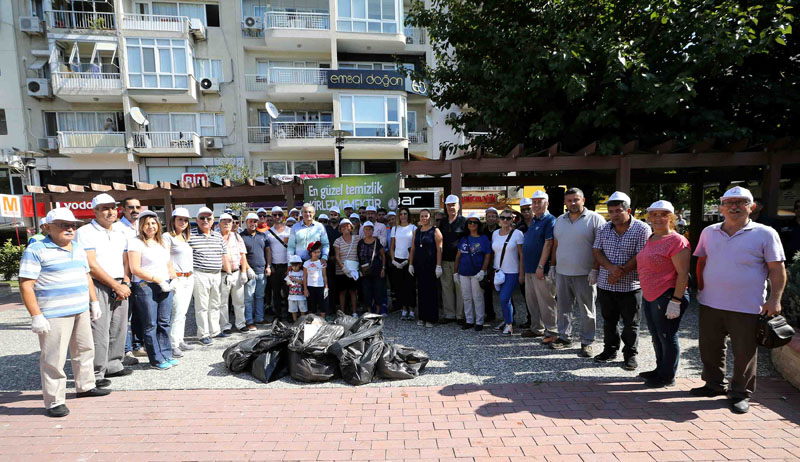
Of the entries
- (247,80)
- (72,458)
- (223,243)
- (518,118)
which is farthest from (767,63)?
(247,80)

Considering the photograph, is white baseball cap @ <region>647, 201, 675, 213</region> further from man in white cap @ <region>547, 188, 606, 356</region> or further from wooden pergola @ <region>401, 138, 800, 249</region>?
wooden pergola @ <region>401, 138, 800, 249</region>

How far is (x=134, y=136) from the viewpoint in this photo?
63.6 feet

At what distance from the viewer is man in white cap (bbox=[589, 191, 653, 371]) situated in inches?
159

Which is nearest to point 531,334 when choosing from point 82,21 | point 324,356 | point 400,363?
point 400,363

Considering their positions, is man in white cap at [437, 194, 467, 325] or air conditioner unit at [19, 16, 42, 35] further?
air conditioner unit at [19, 16, 42, 35]

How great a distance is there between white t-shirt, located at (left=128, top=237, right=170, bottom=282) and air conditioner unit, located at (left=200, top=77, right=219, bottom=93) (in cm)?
1837

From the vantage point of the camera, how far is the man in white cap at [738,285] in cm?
315

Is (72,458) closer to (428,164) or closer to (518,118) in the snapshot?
(428,164)

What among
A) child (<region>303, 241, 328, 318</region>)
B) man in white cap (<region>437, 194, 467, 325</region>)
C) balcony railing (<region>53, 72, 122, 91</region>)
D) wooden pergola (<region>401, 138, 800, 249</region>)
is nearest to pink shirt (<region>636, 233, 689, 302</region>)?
man in white cap (<region>437, 194, 467, 325</region>)

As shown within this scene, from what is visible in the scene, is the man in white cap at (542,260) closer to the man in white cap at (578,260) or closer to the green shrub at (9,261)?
the man in white cap at (578,260)

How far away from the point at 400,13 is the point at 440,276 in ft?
62.6

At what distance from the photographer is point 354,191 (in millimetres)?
8477

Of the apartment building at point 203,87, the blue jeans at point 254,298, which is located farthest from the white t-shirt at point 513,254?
the apartment building at point 203,87

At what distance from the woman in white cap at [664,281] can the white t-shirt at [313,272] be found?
425cm
